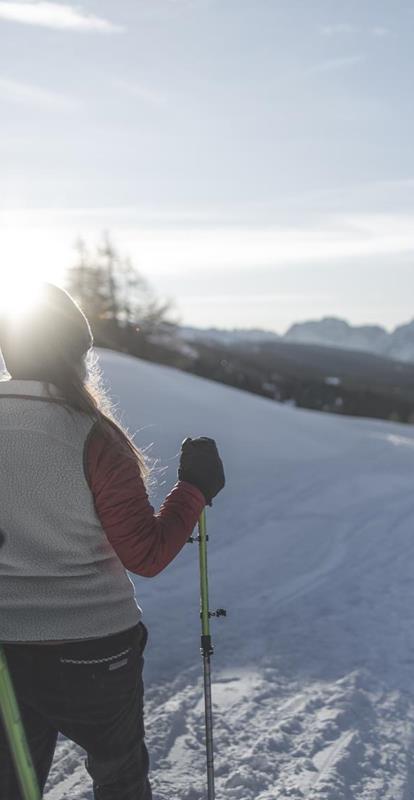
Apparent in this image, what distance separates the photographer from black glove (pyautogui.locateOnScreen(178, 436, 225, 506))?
2.26 m

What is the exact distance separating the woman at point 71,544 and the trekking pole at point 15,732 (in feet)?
0.22

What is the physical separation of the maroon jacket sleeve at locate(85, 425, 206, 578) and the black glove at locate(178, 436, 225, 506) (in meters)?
0.19

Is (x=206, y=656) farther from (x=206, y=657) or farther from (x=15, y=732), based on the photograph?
(x=15, y=732)

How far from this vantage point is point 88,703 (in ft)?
6.82

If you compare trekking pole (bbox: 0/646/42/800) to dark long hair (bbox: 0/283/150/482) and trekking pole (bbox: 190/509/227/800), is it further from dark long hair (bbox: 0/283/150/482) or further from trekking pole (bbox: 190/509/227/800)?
trekking pole (bbox: 190/509/227/800)

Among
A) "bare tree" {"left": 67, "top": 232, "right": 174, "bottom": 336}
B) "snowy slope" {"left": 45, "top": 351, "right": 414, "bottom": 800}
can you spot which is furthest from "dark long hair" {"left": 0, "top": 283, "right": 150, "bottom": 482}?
"bare tree" {"left": 67, "top": 232, "right": 174, "bottom": 336}

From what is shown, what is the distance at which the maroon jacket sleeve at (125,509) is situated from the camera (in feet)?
6.50

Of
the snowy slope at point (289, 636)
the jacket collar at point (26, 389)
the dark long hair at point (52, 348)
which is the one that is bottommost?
the snowy slope at point (289, 636)

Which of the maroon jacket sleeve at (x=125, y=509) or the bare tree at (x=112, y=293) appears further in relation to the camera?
the bare tree at (x=112, y=293)

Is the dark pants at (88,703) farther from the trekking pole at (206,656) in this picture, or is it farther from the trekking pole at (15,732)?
the trekking pole at (206,656)

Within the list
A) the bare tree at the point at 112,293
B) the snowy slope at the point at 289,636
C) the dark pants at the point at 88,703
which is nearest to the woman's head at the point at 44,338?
the dark pants at the point at 88,703

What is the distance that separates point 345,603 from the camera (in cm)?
658

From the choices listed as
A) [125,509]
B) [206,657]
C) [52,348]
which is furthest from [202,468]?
[206,657]

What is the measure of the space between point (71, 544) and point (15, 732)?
1.73 feet
